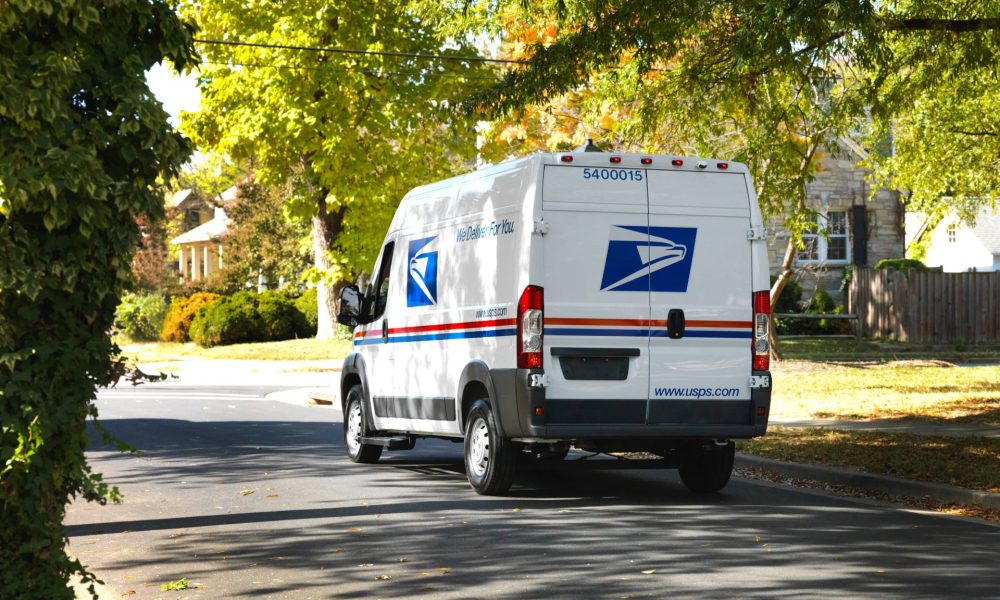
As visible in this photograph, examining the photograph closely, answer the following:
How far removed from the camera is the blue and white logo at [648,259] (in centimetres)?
1042

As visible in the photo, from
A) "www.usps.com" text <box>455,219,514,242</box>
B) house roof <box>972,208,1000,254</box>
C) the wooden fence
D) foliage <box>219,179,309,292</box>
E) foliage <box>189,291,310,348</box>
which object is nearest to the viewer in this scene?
"www.usps.com" text <box>455,219,514,242</box>

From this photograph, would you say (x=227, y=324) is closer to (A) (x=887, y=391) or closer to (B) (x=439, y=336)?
(A) (x=887, y=391)

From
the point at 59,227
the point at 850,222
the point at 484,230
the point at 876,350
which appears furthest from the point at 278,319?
the point at 59,227

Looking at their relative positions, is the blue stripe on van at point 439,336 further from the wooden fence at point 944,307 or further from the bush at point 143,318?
the bush at point 143,318

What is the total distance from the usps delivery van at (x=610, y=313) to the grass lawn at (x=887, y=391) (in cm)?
686

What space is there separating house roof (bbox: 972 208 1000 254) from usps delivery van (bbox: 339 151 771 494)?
4524 cm

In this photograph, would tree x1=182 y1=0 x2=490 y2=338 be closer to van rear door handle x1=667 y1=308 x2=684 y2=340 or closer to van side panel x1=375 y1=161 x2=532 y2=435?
van side panel x1=375 y1=161 x2=532 y2=435

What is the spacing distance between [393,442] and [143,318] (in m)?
35.4

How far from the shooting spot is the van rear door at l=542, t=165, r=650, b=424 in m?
10.2

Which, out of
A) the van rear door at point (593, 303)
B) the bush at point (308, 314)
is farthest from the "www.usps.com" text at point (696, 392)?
the bush at point (308, 314)

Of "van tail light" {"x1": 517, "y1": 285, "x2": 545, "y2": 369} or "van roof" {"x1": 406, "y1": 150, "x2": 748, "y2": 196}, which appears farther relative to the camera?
"van roof" {"x1": 406, "y1": 150, "x2": 748, "y2": 196}

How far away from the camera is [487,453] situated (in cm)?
1089

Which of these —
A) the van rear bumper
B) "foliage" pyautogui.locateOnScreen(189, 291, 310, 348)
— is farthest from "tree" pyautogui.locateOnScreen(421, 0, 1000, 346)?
"foliage" pyautogui.locateOnScreen(189, 291, 310, 348)

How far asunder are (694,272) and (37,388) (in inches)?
250
